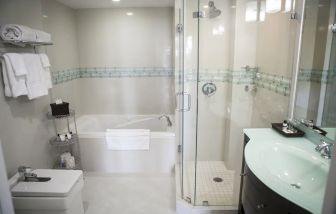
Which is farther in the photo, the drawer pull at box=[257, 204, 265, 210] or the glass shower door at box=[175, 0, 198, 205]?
the glass shower door at box=[175, 0, 198, 205]

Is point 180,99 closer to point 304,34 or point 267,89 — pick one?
point 267,89

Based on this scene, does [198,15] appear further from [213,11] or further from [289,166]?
[289,166]

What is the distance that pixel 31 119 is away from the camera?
91.9 inches

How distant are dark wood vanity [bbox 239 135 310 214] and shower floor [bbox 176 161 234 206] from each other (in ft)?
2.95

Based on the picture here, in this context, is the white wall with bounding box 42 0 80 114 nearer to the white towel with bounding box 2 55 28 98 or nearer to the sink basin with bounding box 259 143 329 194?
the white towel with bounding box 2 55 28 98

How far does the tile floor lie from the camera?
7.54 ft

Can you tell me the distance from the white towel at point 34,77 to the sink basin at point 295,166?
2086 mm

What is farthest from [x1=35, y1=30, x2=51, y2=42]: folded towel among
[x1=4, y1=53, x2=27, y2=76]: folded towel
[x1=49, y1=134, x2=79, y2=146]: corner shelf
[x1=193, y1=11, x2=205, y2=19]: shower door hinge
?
[x1=193, y1=11, x2=205, y2=19]: shower door hinge

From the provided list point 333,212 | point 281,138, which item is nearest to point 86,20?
point 281,138

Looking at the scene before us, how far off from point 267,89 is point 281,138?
0.83m

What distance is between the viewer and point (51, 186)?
184 cm

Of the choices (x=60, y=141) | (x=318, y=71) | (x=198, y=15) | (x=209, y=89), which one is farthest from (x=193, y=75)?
(x=60, y=141)

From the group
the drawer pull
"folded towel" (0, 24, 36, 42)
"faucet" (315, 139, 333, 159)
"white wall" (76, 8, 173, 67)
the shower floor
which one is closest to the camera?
the drawer pull

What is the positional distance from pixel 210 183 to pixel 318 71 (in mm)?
1650
